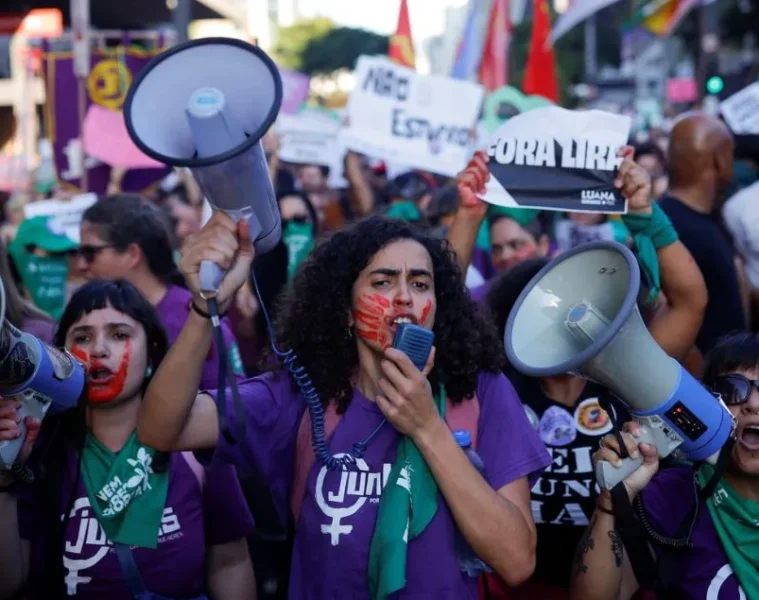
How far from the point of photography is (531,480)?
244 centimetres

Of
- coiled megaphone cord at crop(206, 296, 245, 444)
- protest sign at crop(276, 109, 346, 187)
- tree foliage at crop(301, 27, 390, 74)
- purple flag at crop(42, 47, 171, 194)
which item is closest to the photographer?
coiled megaphone cord at crop(206, 296, 245, 444)

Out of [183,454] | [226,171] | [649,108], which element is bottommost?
[649,108]

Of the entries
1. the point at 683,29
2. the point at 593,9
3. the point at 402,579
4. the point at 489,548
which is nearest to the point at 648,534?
the point at 489,548

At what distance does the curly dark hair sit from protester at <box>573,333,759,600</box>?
0.38m

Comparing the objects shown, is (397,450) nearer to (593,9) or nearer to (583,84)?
(593,9)

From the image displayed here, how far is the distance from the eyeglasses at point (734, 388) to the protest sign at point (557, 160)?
932 millimetres

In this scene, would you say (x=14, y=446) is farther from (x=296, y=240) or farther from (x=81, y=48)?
(x=81, y=48)

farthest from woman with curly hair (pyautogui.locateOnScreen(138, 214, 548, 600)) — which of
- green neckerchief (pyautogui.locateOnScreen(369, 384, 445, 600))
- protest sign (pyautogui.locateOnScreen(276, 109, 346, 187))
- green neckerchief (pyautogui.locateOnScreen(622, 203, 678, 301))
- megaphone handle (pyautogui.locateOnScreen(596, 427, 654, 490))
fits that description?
protest sign (pyautogui.locateOnScreen(276, 109, 346, 187))

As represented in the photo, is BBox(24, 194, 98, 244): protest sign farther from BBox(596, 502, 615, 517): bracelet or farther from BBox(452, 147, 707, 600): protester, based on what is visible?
BBox(596, 502, 615, 517): bracelet

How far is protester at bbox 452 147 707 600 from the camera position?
303 cm

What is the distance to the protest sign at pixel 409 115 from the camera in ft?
20.8

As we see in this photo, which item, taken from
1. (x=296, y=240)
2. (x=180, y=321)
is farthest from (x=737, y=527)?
(x=296, y=240)

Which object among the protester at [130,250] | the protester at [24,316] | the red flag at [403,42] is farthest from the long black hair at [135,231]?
the red flag at [403,42]

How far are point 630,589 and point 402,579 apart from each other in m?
0.65
